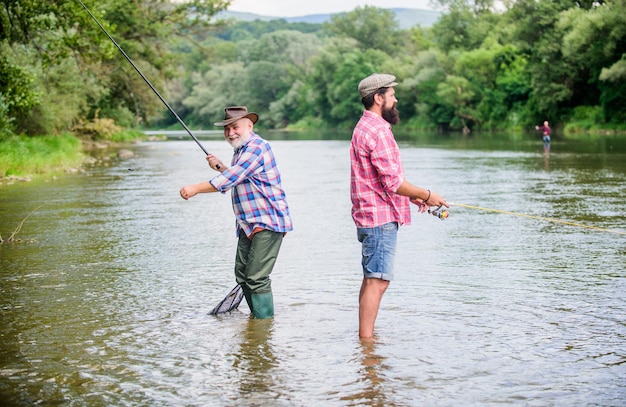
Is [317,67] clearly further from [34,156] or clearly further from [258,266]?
[258,266]

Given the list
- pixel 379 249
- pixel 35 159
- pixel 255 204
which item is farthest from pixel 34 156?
pixel 379 249

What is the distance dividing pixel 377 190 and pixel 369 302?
82 centimetres

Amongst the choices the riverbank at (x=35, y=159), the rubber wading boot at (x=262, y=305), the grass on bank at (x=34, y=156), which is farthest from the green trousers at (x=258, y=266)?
the grass on bank at (x=34, y=156)

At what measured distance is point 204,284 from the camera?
29.2 feet

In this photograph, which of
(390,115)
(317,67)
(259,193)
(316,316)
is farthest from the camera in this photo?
(317,67)

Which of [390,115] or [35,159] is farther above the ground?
[390,115]

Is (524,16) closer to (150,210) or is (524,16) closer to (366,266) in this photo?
(150,210)

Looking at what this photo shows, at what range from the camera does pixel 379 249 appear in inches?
251

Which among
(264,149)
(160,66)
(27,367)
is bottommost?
(27,367)

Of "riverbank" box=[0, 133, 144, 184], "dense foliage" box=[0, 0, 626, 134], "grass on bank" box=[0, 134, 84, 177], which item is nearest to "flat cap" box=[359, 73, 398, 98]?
"dense foliage" box=[0, 0, 626, 134]

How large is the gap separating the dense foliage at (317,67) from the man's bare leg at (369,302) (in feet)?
44.0

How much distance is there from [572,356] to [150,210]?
11.0 m

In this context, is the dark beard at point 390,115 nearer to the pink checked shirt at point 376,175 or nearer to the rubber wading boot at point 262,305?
the pink checked shirt at point 376,175

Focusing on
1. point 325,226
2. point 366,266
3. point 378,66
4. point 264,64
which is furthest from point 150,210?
point 264,64
